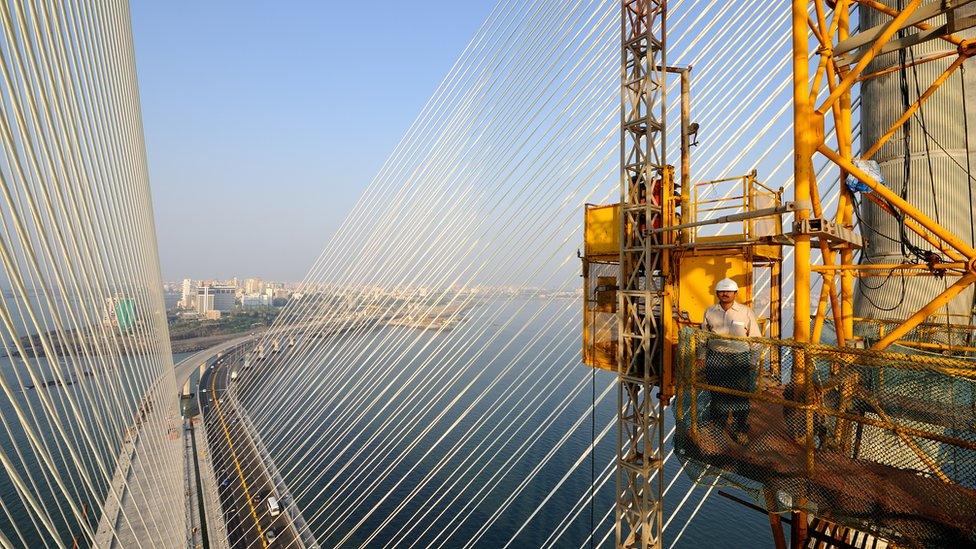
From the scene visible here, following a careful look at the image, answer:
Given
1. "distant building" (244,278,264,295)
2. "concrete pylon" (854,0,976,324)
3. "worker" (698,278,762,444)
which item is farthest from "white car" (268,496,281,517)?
"distant building" (244,278,264,295)

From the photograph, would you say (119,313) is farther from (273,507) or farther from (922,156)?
(922,156)

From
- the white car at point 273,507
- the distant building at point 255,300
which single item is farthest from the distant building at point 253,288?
the white car at point 273,507

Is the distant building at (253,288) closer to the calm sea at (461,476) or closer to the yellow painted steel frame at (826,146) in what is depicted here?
the calm sea at (461,476)

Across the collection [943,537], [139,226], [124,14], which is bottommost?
[943,537]

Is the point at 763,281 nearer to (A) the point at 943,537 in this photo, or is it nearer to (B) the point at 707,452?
(B) the point at 707,452

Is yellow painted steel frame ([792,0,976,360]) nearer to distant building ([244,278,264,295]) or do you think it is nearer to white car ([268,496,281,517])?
white car ([268,496,281,517])

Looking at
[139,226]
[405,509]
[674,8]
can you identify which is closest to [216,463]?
[405,509]
